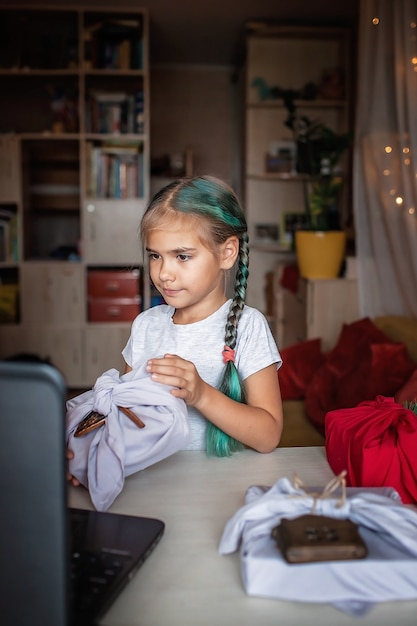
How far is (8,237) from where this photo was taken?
4.55 m

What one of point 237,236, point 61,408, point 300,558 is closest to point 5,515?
point 61,408

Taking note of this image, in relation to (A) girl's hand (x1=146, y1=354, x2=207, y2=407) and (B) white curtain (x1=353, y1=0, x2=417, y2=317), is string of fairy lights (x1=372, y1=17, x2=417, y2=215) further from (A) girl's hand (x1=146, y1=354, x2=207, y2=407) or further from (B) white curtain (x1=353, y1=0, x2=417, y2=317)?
(A) girl's hand (x1=146, y1=354, x2=207, y2=407)

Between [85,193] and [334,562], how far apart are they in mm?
4162

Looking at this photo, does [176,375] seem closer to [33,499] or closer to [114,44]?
[33,499]

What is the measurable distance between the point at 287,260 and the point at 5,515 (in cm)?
468

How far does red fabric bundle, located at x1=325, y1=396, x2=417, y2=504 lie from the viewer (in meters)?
0.93

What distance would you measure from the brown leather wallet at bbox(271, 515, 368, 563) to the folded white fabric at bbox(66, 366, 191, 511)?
0.25 metres

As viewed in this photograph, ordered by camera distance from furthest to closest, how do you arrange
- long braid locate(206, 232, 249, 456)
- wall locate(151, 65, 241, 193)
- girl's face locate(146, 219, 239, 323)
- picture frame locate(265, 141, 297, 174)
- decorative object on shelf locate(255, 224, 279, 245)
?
Answer: wall locate(151, 65, 241, 193), decorative object on shelf locate(255, 224, 279, 245), picture frame locate(265, 141, 297, 174), girl's face locate(146, 219, 239, 323), long braid locate(206, 232, 249, 456)

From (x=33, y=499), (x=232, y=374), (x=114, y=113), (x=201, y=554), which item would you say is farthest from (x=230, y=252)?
(x=114, y=113)

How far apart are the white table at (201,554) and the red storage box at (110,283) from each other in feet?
11.9

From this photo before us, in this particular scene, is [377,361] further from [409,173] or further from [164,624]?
[164,624]

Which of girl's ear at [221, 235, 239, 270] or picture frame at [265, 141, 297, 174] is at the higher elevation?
picture frame at [265, 141, 297, 174]

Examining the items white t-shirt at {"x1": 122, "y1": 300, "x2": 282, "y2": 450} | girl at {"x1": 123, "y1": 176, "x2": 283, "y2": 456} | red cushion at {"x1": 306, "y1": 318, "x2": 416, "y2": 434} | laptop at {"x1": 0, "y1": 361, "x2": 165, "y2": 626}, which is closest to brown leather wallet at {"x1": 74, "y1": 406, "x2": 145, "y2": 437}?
girl at {"x1": 123, "y1": 176, "x2": 283, "y2": 456}

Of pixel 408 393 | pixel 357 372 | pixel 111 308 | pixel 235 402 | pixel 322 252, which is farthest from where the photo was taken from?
pixel 111 308
